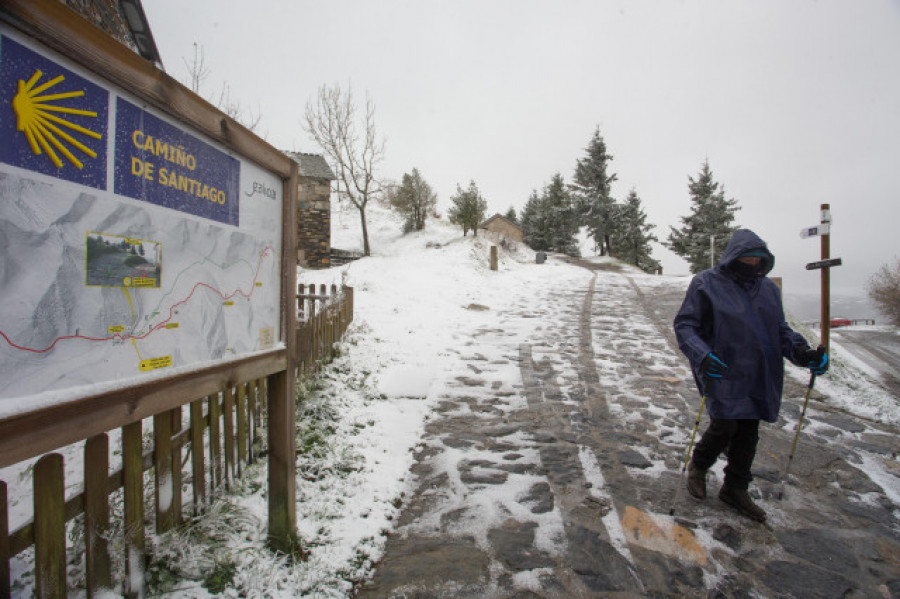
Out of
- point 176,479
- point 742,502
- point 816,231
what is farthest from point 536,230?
point 176,479

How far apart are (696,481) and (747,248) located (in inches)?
69.9

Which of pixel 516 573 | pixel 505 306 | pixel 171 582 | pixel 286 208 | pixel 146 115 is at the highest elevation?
pixel 146 115

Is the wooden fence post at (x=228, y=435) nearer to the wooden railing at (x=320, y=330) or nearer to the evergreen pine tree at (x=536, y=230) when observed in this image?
the wooden railing at (x=320, y=330)

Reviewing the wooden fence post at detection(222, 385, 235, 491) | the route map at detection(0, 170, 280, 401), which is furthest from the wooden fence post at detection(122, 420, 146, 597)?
the wooden fence post at detection(222, 385, 235, 491)

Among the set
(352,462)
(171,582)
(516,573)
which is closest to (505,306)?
(352,462)

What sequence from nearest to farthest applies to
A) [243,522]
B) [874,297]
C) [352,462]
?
1. [243,522]
2. [352,462]
3. [874,297]

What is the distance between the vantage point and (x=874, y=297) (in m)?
34.3

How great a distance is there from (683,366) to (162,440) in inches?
256

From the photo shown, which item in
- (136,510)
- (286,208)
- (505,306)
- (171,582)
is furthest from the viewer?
(505,306)

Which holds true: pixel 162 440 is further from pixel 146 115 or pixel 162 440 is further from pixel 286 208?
pixel 146 115

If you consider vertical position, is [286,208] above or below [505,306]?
above

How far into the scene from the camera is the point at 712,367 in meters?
2.67

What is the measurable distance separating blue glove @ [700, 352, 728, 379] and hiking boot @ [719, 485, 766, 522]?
3.05ft

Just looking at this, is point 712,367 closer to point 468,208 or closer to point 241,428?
point 241,428
